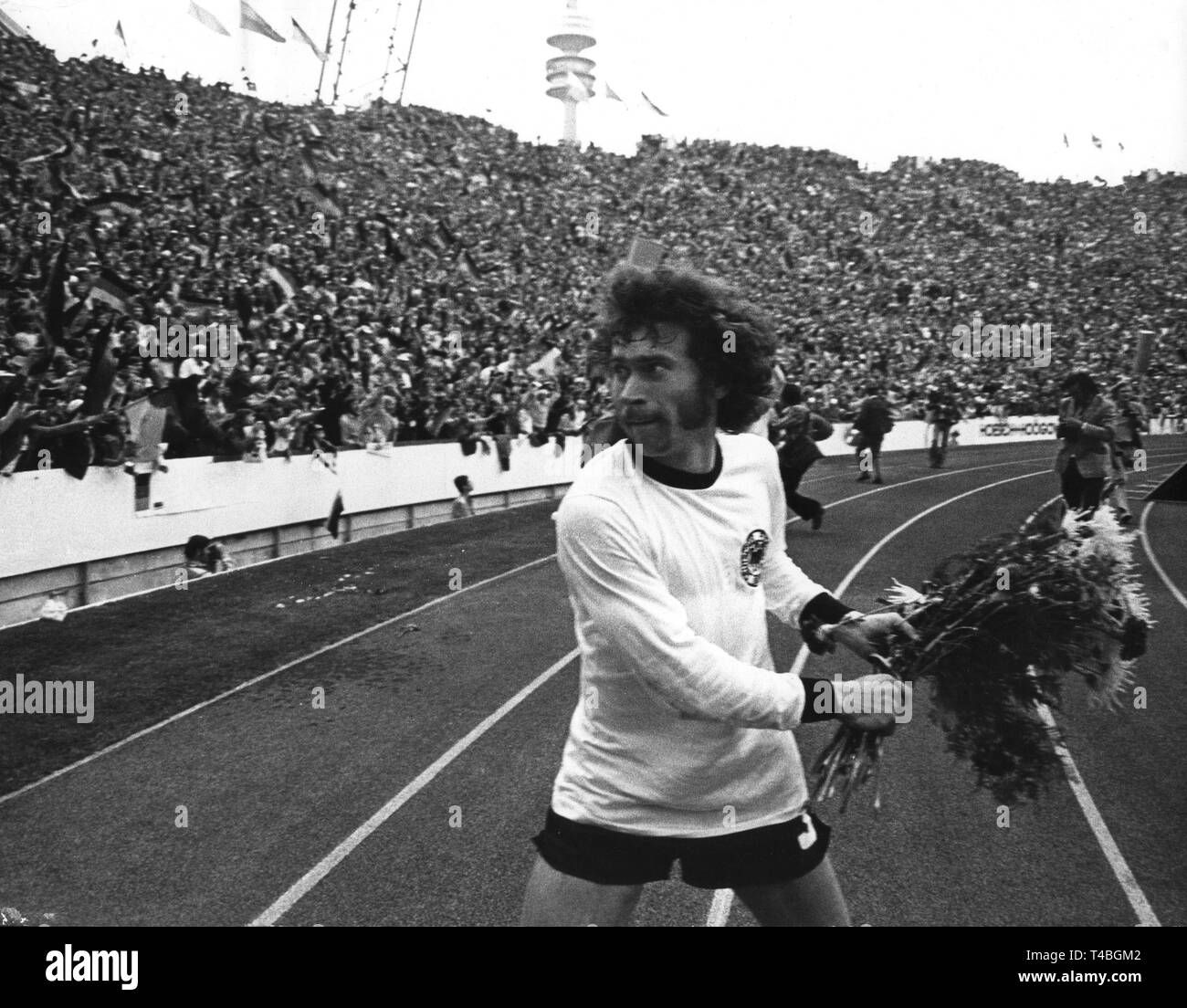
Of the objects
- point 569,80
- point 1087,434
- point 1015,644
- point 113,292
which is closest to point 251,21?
point 113,292

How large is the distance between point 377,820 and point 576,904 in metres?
3.27

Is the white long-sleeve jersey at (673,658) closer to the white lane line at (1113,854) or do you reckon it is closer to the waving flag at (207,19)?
the white lane line at (1113,854)

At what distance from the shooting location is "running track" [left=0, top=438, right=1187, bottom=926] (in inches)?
166

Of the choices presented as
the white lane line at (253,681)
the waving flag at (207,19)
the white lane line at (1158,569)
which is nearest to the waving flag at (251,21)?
the waving flag at (207,19)

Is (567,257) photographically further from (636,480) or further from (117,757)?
(636,480)

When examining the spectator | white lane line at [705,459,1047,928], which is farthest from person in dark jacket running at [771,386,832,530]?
the spectator

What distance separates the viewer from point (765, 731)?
2199 millimetres

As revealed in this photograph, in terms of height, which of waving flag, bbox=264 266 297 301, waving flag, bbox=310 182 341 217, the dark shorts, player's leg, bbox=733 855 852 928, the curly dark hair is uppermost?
waving flag, bbox=310 182 341 217

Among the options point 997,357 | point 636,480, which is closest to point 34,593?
point 636,480

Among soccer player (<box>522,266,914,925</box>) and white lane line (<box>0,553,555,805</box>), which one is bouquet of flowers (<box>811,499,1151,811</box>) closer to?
soccer player (<box>522,266,914,925</box>)

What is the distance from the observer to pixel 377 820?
16.7 feet

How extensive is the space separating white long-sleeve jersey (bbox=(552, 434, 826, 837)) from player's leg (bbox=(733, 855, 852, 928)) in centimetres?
13

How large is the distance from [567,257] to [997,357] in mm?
16596

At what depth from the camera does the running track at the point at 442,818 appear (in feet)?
13.8
